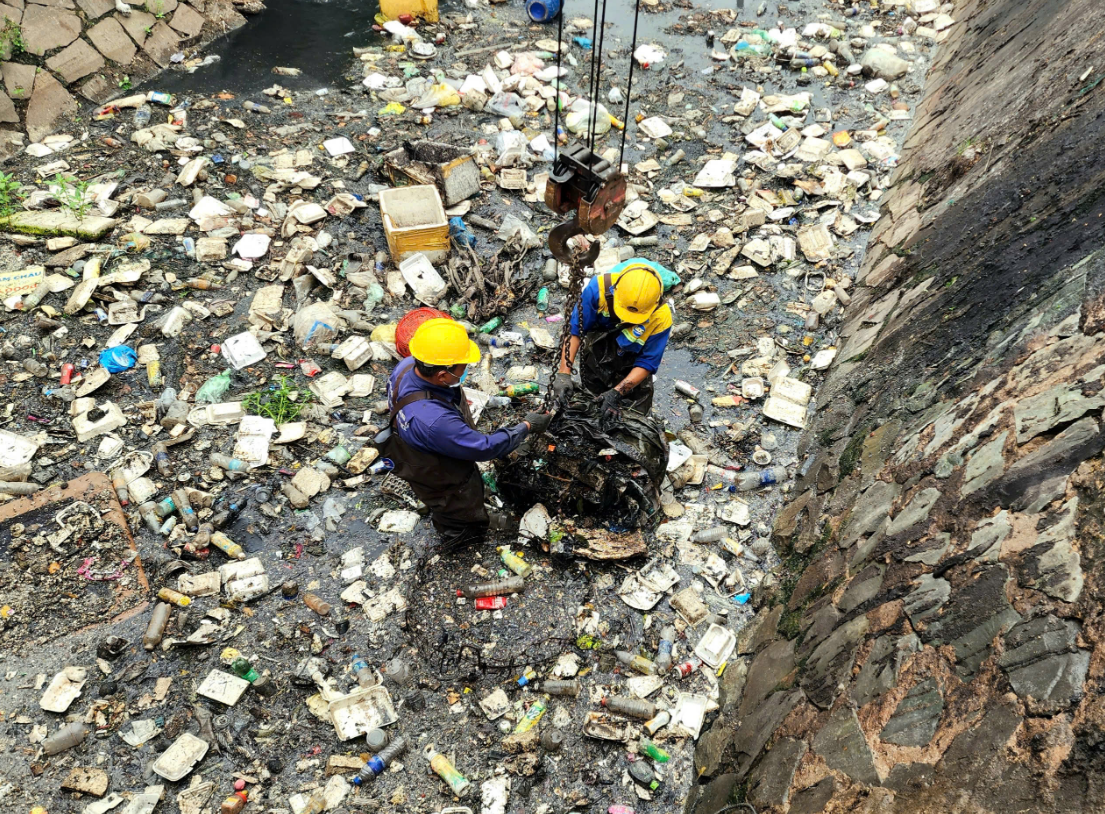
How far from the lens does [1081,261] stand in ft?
11.2

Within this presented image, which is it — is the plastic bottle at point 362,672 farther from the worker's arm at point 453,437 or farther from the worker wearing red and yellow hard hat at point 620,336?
the worker wearing red and yellow hard hat at point 620,336

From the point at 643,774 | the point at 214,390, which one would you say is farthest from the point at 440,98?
the point at 643,774

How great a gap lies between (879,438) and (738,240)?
333cm

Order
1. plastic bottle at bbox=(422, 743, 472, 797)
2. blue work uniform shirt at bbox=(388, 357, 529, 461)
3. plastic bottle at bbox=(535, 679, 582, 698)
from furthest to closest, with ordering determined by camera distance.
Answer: plastic bottle at bbox=(535, 679, 582, 698) → blue work uniform shirt at bbox=(388, 357, 529, 461) → plastic bottle at bbox=(422, 743, 472, 797)

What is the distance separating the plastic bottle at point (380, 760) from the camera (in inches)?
134

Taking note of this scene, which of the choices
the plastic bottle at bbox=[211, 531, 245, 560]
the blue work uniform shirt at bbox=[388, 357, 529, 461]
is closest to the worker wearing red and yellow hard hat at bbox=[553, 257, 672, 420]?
the blue work uniform shirt at bbox=[388, 357, 529, 461]

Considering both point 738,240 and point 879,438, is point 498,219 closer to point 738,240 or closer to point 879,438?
point 738,240

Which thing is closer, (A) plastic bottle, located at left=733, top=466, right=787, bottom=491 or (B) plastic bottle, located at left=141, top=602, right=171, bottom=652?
(B) plastic bottle, located at left=141, top=602, right=171, bottom=652

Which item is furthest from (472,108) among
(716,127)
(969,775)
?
(969,775)

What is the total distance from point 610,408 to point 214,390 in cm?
309

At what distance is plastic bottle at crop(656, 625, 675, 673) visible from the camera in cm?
389

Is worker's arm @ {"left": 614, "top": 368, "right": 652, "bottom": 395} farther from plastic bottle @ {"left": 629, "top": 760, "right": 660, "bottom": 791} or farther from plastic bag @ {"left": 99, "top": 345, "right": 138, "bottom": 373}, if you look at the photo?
plastic bag @ {"left": 99, "top": 345, "right": 138, "bottom": 373}

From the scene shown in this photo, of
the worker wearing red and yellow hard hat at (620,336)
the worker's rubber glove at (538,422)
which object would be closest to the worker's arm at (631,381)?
the worker wearing red and yellow hard hat at (620,336)

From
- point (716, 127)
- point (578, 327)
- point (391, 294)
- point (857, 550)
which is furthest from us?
point (716, 127)
